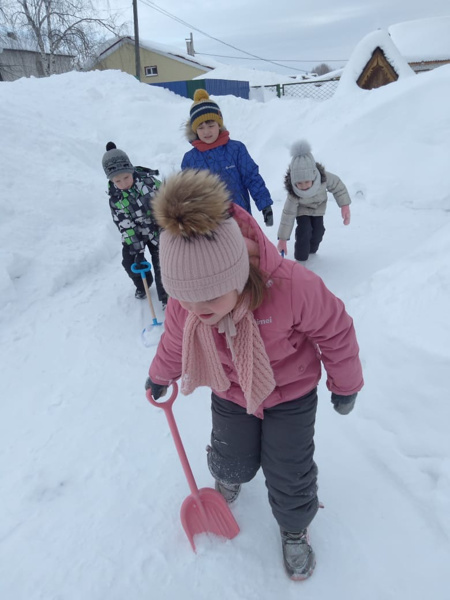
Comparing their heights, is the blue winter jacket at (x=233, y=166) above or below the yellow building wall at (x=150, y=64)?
below

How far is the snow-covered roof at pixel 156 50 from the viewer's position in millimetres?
22781

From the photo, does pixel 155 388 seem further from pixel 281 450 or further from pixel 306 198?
pixel 306 198

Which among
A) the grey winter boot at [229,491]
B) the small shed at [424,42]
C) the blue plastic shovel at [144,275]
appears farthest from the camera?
the small shed at [424,42]

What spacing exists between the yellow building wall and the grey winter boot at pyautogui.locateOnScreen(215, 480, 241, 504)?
2675 cm

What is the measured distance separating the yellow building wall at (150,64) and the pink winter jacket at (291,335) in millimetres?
26638

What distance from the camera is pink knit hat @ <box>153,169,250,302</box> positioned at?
1051mm

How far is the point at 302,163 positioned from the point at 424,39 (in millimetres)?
12140

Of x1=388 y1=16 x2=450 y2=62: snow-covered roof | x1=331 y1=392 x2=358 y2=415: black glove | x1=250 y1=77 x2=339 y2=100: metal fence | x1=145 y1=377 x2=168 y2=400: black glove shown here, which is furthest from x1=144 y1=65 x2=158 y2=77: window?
x1=331 y1=392 x2=358 y2=415: black glove

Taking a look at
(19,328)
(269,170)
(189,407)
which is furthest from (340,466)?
(269,170)

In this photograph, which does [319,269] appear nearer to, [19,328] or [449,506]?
[449,506]

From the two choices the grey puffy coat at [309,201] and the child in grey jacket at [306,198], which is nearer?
the child in grey jacket at [306,198]

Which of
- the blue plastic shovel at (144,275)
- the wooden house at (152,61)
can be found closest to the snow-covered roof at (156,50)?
the wooden house at (152,61)

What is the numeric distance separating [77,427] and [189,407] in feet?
2.33

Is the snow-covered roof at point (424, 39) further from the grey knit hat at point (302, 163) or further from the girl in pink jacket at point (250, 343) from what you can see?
the girl in pink jacket at point (250, 343)
